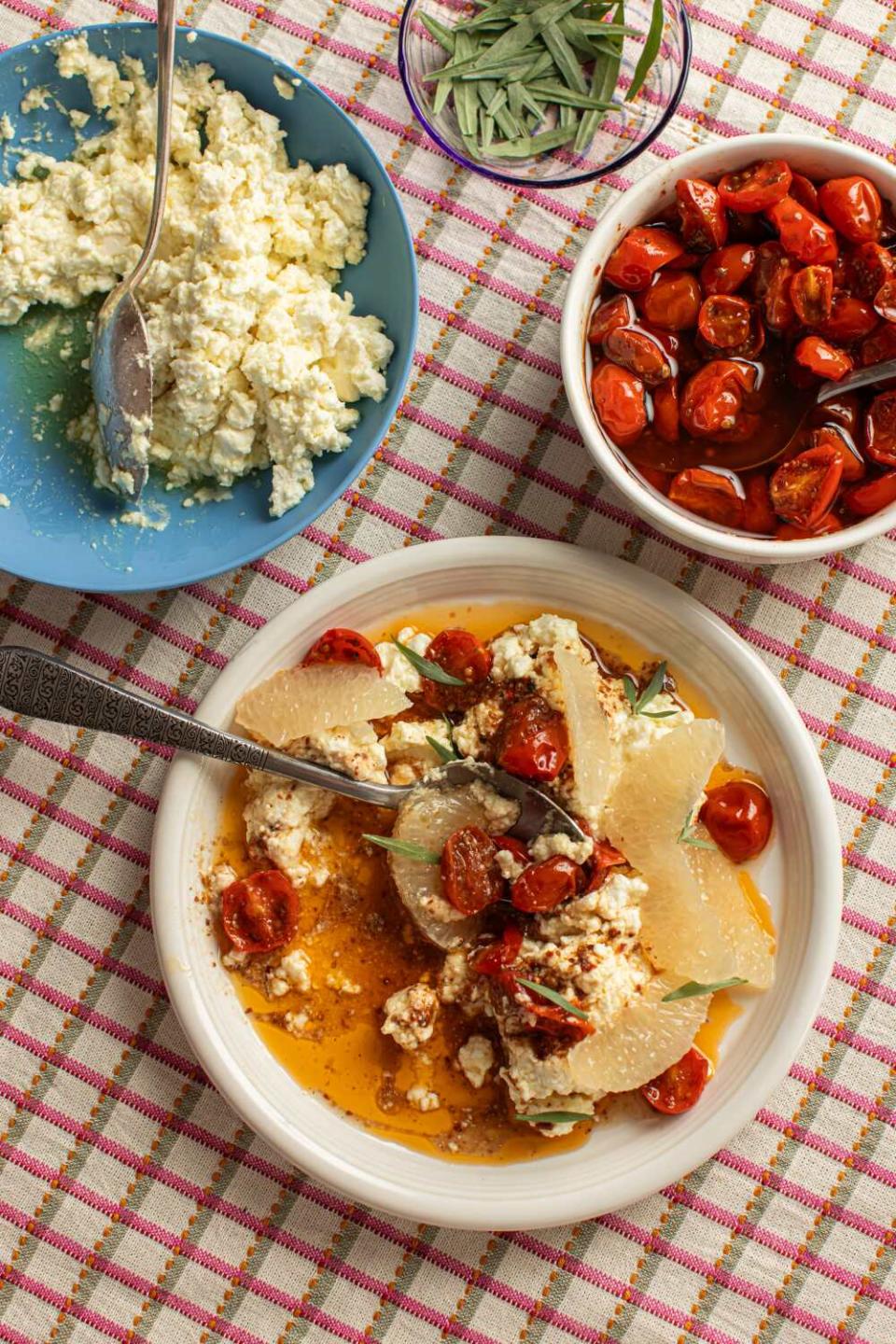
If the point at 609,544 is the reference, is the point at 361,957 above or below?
below

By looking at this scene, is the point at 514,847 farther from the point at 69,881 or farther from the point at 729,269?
the point at 729,269

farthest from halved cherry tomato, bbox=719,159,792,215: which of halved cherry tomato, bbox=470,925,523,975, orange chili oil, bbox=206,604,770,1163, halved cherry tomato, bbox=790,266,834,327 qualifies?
halved cherry tomato, bbox=470,925,523,975

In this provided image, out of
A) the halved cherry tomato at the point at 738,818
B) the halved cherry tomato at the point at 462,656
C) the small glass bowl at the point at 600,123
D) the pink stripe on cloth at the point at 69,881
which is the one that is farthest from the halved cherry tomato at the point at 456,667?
the small glass bowl at the point at 600,123

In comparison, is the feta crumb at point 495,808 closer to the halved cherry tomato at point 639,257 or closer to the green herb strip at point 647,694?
the green herb strip at point 647,694

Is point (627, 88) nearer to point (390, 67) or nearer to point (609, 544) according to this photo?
point (390, 67)

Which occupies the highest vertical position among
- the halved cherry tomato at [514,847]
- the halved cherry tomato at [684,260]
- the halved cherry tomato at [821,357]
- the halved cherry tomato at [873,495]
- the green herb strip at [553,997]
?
the halved cherry tomato at [684,260]

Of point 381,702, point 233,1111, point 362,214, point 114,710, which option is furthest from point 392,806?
point 362,214
